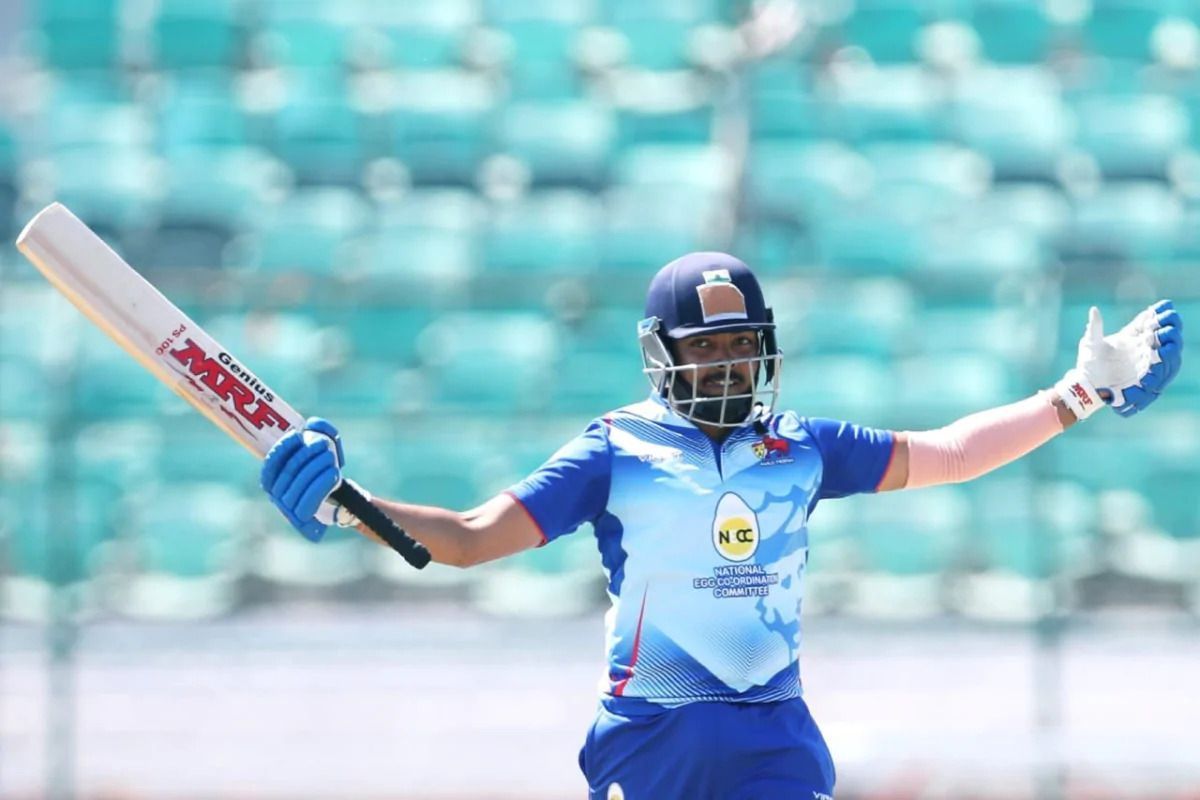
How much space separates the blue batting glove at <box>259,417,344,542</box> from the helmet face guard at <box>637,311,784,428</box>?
0.90 m

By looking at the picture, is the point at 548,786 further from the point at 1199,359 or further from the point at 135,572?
the point at 1199,359

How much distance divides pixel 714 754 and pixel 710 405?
0.77 metres

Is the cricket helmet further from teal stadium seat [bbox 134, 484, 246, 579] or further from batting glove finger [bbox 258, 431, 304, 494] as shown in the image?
teal stadium seat [bbox 134, 484, 246, 579]

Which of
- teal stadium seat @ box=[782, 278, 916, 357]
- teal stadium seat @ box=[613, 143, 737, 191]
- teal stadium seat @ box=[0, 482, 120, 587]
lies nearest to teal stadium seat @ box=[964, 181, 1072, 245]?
teal stadium seat @ box=[613, 143, 737, 191]

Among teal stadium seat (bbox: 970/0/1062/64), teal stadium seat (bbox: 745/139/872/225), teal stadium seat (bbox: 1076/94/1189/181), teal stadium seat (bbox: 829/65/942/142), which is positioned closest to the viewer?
teal stadium seat (bbox: 745/139/872/225)

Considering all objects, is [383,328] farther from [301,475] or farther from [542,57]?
[542,57]

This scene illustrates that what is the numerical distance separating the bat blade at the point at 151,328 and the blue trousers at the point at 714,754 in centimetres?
102

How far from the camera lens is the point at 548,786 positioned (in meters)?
7.73

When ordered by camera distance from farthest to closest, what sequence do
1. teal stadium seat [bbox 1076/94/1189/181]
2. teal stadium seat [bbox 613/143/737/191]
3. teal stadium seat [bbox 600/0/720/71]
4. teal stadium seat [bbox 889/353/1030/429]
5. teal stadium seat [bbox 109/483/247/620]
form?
1. teal stadium seat [bbox 600/0/720/71]
2. teal stadium seat [bbox 1076/94/1189/181]
3. teal stadium seat [bbox 613/143/737/191]
4. teal stadium seat [bbox 109/483/247/620]
5. teal stadium seat [bbox 889/353/1030/429]

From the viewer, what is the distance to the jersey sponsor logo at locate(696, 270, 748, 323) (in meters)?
4.19

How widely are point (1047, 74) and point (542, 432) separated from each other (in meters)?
6.38

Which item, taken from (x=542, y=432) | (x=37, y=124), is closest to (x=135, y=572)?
(x=542, y=432)

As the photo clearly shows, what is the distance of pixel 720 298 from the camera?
4199 mm

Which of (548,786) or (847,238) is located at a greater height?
(847,238)
